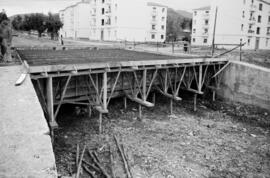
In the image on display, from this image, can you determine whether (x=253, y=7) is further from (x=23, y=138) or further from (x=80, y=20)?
(x=23, y=138)

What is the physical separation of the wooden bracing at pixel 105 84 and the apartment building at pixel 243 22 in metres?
29.1

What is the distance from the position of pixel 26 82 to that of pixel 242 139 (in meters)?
8.77

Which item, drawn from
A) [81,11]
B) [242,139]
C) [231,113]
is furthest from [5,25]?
[81,11]

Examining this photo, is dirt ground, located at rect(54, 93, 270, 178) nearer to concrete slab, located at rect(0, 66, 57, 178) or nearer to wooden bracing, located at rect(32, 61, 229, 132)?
wooden bracing, located at rect(32, 61, 229, 132)

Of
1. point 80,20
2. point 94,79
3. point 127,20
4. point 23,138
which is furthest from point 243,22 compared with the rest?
point 23,138

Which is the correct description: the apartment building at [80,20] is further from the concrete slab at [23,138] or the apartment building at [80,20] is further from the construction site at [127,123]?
the concrete slab at [23,138]

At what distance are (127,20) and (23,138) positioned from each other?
45.3m

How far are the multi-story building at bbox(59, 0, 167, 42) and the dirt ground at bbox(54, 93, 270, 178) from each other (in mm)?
33659

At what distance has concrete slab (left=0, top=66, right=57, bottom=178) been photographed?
3074mm

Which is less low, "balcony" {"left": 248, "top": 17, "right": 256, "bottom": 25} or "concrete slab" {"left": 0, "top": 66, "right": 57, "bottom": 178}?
"balcony" {"left": 248, "top": 17, "right": 256, "bottom": 25}

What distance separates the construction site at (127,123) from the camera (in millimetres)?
4623

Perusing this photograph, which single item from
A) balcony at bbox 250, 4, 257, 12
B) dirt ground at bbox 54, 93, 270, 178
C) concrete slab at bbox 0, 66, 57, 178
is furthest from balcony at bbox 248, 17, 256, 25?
concrete slab at bbox 0, 66, 57, 178

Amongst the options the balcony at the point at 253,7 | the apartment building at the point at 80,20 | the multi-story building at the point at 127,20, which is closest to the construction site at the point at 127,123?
the multi-story building at the point at 127,20

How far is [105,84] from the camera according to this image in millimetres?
10055
